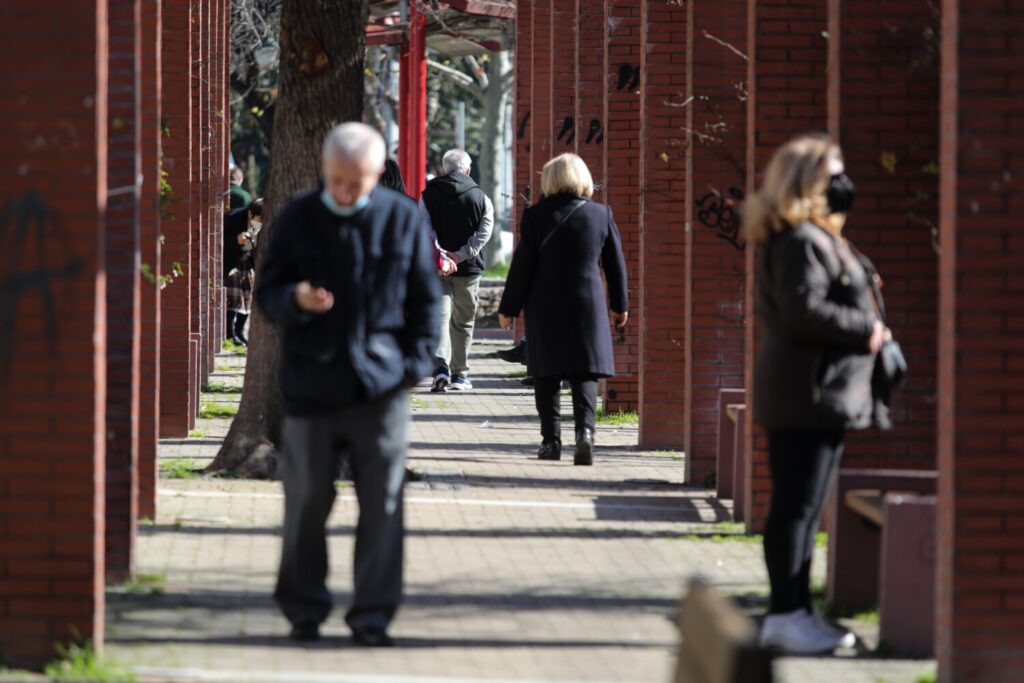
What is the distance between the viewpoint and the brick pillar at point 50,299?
267 inches

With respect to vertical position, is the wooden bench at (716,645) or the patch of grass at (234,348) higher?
the wooden bench at (716,645)

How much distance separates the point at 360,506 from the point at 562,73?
47.8ft

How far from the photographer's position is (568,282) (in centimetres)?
1288

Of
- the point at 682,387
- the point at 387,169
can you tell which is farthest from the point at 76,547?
the point at 387,169

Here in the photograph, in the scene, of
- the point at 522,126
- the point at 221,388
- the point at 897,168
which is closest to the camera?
the point at 897,168

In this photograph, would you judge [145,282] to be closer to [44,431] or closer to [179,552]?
[179,552]

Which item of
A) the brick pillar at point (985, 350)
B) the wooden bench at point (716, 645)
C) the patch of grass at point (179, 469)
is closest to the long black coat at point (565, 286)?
the patch of grass at point (179, 469)

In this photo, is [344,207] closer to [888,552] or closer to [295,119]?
[888,552]

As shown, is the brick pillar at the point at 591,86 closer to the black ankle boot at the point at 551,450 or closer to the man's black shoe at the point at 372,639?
the black ankle boot at the point at 551,450

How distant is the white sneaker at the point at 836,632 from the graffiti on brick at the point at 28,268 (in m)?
2.89

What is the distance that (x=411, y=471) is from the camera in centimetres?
1237

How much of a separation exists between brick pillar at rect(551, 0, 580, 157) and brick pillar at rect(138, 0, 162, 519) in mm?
11137

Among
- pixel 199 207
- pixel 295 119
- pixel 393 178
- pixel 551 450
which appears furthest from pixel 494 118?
pixel 295 119

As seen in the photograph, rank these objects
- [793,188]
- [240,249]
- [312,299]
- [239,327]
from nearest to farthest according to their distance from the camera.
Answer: [312,299], [793,188], [240,249], [239,327]
